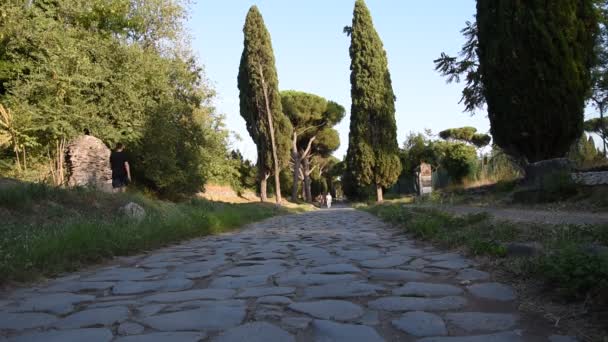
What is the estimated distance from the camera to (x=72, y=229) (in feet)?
16.9

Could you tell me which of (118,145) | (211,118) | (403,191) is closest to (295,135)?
(403,191)

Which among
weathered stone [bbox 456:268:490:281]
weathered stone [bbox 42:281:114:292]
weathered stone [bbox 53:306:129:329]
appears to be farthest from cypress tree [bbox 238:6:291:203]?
weathered stone [bbox 53:306:129:329]

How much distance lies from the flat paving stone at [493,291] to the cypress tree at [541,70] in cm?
769

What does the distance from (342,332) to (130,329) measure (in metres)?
1.08

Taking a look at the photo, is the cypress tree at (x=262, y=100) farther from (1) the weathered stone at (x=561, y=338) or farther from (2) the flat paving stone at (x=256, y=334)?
(1) the weathered stone at (x=561, y=338)

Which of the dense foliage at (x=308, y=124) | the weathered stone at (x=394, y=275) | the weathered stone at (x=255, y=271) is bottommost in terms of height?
the weathered stone at (x=394, y=275)

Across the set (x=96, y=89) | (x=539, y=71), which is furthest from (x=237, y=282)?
(x=96, y=89)

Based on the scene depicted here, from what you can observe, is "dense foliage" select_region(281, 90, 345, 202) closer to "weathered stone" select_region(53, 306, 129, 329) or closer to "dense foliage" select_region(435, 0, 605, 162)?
"dense foliage" select_region(435, 0, 605, 162)

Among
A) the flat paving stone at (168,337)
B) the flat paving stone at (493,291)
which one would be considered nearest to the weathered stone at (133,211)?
the flat paving stone at (168,337)

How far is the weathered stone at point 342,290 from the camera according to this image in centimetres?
300

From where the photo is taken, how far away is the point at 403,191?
30.8m

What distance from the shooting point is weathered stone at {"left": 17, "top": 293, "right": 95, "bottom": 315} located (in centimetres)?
286

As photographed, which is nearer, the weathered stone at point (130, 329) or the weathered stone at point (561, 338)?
the weathered stone at point (561, 338)

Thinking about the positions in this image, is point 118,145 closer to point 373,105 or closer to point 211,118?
point 211,118
